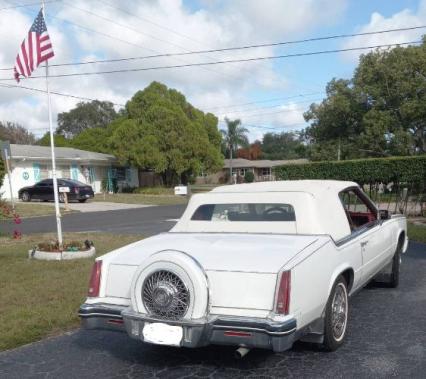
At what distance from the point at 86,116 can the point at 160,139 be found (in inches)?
1897

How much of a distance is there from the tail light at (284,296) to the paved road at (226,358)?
67cm

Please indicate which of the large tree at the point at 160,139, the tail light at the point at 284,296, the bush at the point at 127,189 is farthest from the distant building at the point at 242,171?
the tail light at the point at 284,296

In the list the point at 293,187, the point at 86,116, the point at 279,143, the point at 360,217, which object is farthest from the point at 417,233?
the point at 279,143

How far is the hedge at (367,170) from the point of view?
19.1 meters

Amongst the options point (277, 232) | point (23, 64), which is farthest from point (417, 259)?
point (23, 64)

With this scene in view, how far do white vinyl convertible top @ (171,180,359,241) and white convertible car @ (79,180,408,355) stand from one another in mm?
12

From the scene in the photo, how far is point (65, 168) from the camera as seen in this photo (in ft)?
120

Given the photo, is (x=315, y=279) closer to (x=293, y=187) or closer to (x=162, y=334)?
(x=162, y=334)

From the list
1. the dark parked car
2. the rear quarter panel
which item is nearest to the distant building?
the dark parked car

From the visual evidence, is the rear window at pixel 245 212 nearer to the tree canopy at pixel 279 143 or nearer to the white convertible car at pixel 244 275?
the white convertible car at pixel 244 275

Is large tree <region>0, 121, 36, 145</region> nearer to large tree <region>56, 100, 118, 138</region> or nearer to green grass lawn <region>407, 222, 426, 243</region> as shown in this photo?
large tree <region>56, 100, 118, 138</region>

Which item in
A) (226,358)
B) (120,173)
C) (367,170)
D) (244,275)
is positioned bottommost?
(226,358)

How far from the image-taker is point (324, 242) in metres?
4.45

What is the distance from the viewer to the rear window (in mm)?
5195
